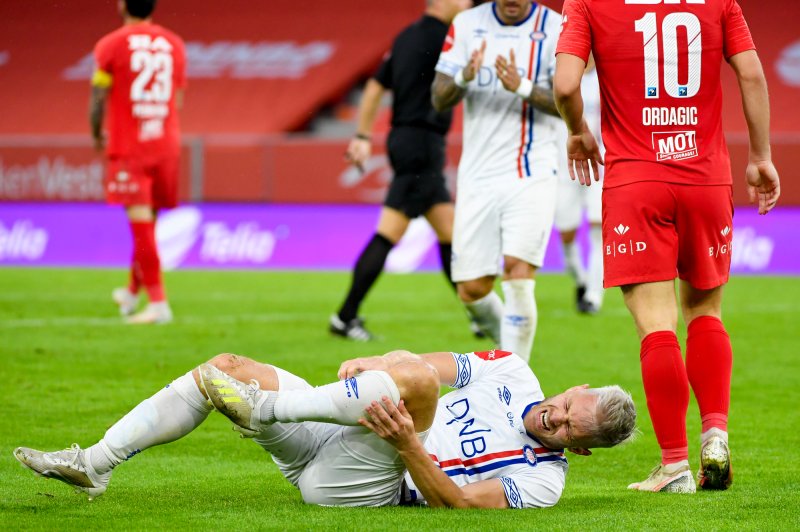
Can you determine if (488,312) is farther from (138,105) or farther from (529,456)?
(138,105)

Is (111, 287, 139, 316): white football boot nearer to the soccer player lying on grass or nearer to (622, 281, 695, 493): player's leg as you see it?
the soccer player lying on grass

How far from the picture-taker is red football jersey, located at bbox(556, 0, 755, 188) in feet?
15.9

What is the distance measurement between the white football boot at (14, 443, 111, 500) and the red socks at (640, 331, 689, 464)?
78.2 inches

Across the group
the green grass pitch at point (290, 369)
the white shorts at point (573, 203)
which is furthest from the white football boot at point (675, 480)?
the white shorts at point (573, 203)

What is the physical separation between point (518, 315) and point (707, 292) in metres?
1.94

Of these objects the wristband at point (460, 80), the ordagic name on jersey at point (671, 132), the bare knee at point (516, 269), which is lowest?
the bare knee at point (516, 269)

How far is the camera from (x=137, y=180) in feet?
33.8

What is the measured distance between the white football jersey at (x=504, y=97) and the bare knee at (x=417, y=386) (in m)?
3.00

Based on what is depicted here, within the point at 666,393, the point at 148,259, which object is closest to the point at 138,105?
the point at 148,259

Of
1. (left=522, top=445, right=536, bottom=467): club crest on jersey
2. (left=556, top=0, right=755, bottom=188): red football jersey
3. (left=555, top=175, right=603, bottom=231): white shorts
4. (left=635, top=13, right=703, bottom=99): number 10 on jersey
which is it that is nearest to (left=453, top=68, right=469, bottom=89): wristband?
(left=556, top=0, right=755, bottom=188): red football jersey

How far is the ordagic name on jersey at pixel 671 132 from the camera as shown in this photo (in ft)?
16.0

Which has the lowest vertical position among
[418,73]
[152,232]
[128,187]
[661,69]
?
[152,232]

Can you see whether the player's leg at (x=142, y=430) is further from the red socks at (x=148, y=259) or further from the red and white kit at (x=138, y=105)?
the red and white kit at (x=138, y=105)

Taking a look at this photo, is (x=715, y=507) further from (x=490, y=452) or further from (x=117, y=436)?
(x=117, y=436)
